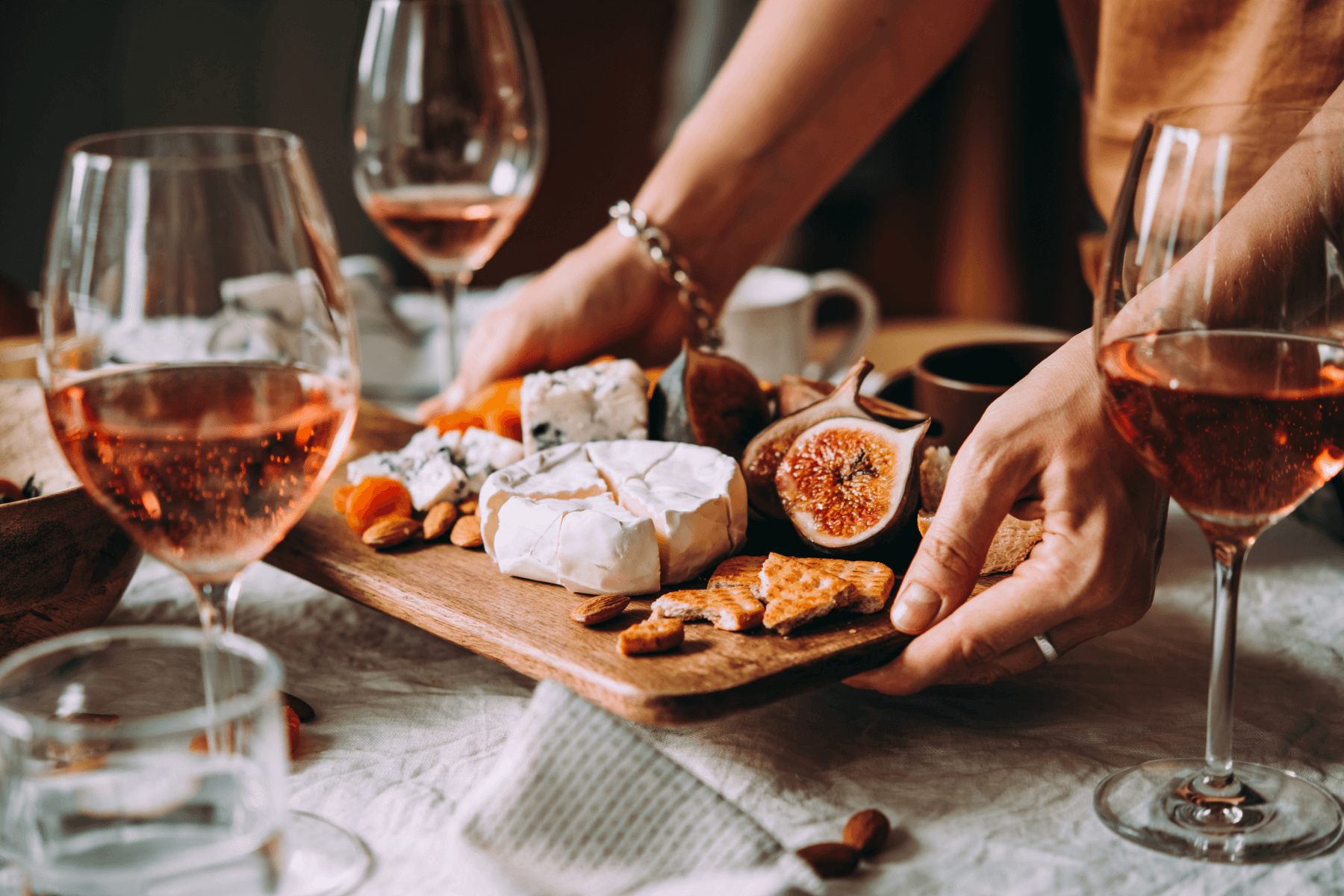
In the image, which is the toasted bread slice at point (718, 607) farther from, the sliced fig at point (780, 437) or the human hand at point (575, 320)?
the human hand at point (575, 320)

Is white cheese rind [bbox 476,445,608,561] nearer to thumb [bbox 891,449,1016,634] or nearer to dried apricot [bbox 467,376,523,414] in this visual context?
dried apricot [bbox 467,376,523,414]

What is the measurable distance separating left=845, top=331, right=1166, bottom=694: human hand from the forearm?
3.01ft

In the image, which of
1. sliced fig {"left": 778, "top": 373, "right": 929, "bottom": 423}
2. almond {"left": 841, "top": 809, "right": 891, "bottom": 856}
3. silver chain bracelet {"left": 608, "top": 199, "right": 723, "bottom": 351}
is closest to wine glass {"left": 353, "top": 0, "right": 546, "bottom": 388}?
silver chain bracelet {"left": 608, "top": 199, "right": 723, "bottom": 351}

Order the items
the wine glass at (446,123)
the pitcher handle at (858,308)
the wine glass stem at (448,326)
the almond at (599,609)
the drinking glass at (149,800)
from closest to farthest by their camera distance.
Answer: the drinking glass at (149,800)
the almond at (599,609)
the wine glass at (446,123)
the wine glass stem at (448,326)
the pitcher handle at (858,308)

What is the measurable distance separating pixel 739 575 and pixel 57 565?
57cm

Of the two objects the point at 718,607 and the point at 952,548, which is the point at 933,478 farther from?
the point at 718,607

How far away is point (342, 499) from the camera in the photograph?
1230 millimetres

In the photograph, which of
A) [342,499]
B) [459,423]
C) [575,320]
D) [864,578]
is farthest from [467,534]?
[575,320]

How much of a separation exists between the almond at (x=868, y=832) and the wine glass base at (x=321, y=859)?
1.05ft

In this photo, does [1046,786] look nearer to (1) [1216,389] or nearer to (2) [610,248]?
(1) [1216,389]

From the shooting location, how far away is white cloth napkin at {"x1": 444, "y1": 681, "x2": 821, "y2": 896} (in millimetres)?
729

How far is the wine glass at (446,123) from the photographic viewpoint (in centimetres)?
159

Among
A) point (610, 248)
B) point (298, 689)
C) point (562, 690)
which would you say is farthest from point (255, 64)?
point (562, 690)

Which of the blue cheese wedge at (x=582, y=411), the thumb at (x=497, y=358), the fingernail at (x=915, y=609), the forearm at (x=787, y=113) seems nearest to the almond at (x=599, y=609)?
the fingernail at (x=915, y=609)
